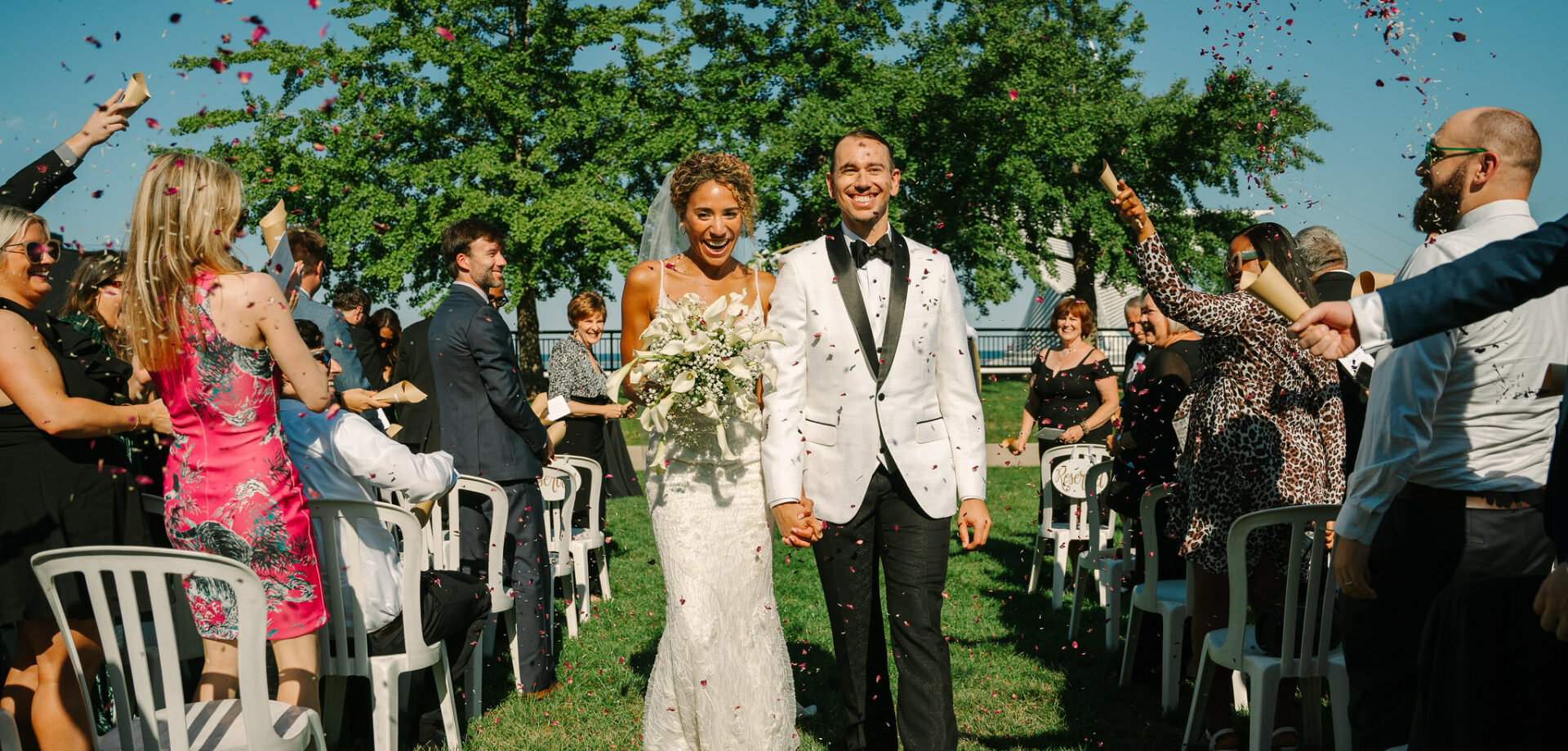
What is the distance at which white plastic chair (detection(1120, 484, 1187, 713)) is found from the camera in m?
4.43

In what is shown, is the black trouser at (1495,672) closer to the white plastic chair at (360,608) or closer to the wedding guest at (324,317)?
the white plastic chair at (360,608)

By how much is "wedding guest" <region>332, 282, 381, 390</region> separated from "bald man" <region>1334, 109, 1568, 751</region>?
7.11 m

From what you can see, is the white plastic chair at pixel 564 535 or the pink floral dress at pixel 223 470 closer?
the pink floral dress at pixel 223 470

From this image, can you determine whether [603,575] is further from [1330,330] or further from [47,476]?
[1330,330]

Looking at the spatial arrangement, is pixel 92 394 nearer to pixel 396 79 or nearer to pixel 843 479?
pixel 843 479

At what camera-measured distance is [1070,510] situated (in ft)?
23.0

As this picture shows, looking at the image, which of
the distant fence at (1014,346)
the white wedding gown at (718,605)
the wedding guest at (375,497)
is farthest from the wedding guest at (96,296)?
the distant fence at (1014,346)

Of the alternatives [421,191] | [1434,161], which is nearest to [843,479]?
[1434,161]

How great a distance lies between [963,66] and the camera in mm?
23703

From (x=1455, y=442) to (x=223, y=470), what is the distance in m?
3.60

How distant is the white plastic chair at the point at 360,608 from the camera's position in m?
3.68

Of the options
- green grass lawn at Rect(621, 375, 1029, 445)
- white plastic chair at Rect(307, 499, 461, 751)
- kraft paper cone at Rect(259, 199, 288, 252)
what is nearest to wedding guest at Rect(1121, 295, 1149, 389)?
white plastic chair at Rect(307, 499, 461, 751)

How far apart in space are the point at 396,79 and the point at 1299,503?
2047 centimetres

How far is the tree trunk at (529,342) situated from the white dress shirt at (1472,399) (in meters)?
20.0
